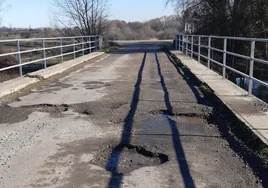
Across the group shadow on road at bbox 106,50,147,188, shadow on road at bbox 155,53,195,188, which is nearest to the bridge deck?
shadow on road at bbox 155,53,195,188

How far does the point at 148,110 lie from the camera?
7176 millimetres

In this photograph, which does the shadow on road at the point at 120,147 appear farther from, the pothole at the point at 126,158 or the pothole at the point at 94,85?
the pothole at the point at 94,85

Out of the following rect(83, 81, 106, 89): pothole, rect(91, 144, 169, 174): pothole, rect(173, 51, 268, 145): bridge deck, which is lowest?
rect(91, 144, 169, 174): pothole

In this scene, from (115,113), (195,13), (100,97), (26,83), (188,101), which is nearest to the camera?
(115,113)

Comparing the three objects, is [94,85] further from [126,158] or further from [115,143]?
[126,158]

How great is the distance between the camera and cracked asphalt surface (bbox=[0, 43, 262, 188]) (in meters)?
4.00

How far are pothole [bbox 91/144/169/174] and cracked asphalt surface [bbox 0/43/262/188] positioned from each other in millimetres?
11

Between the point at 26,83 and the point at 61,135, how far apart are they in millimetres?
5173

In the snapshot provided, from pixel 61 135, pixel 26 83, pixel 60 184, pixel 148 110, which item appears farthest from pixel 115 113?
pixel 26 83

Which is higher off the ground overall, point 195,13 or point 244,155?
point 195,13

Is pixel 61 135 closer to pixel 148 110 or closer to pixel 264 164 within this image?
pixel 148 110

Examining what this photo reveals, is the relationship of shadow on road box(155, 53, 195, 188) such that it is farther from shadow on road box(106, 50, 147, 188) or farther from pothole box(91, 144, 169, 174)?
shadow on road box(106, 50, 147, 188)

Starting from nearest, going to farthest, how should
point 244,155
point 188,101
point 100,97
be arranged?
point 244,155 → point 188,101 → point 100,97

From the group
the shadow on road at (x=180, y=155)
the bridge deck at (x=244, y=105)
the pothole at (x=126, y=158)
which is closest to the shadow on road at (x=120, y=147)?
the pothole at (x=126, y=158)
